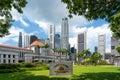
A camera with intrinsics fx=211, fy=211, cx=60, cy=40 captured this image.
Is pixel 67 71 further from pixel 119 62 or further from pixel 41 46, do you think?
pixel 41 46

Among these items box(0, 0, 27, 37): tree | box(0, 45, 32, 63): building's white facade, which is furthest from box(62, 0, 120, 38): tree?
box(0, 45, 32, 63): building's white facade

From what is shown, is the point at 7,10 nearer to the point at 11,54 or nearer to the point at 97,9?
the point at 97,9

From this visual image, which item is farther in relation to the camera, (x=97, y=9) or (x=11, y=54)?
(x=11, y=54)

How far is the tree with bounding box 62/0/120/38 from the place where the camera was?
16125mm

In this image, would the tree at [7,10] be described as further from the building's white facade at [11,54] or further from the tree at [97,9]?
the building's white facade at [11,54]

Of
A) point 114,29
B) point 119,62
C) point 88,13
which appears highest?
point 88,13

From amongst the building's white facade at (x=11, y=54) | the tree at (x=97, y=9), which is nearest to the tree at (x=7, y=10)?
the tree at (x=97, y=9)

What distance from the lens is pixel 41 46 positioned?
5182 inches

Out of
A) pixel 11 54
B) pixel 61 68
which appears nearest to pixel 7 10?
pixel 61 68

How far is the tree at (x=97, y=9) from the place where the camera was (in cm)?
1612

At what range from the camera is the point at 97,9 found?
16.8 metres

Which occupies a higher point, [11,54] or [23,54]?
[11,54]

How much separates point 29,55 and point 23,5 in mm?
98612

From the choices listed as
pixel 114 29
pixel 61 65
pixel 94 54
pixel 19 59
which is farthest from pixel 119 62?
pixel 114 29
